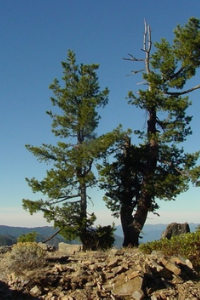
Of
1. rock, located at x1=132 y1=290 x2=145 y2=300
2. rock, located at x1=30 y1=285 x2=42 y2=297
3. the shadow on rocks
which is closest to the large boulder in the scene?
rock, located at x1=132 y1=290 x2=145 y2=300

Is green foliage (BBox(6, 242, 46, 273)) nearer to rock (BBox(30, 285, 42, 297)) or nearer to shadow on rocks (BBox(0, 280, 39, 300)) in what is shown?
shadow on rocks (BBox(0, 280, 39, 300))

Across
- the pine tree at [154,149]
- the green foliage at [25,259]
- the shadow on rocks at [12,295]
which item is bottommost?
the shadow on rocks at [12,295]

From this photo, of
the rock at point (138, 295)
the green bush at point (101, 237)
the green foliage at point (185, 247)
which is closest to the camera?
the rock at point (138, 295)

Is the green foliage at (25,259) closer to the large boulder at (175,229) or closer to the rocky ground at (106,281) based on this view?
the rocky ground at (106,281)

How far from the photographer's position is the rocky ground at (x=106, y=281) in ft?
29.1

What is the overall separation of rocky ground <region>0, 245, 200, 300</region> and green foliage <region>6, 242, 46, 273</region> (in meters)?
0.21

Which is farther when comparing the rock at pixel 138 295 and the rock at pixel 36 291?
the rock at pixel 138 295

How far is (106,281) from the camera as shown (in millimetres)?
9609

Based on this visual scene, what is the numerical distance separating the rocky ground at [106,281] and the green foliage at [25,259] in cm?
21

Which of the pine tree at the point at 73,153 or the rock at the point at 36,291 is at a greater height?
the pine tree at the point at 73,153

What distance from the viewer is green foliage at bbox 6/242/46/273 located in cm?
1030

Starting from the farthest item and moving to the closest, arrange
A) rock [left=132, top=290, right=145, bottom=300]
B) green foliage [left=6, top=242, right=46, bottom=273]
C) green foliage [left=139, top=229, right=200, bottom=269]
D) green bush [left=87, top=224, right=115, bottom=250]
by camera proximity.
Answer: green bush [left=87, top=224, right=115, bottom=250] < green foliage [left=139, top=229, right=200, bottom=269] < green foliage [left=6, top=242, right=46, bottom=273] < rock [left=132, top=290, right=145, bottom=300]

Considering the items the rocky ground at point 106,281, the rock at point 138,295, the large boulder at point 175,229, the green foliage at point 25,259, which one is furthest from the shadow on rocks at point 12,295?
the large boulder at point 175,229

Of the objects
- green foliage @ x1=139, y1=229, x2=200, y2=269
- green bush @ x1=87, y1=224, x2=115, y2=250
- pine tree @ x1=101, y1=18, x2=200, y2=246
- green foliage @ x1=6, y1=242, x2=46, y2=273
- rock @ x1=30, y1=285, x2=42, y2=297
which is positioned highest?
pine tree @ x1=101, y1=18, x2=200, y2=246
